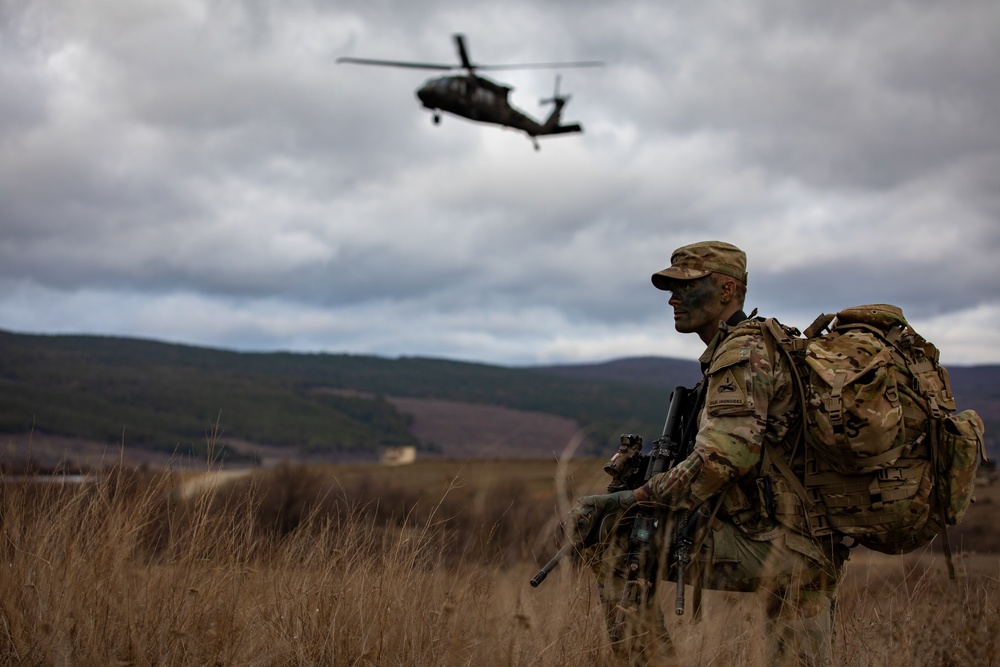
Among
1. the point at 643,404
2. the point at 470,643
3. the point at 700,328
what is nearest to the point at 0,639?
the point at 470,643

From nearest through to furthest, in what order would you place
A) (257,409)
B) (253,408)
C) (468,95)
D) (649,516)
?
(649,516) < (468,95) < (257,409) < (253,408)

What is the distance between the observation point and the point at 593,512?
4.00 meters

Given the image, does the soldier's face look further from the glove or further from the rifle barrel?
the rifle barrel

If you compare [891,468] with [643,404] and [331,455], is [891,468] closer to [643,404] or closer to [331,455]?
[331,455]

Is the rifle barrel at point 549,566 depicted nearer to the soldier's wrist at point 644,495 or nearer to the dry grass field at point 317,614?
the dry grass field at point 317,614

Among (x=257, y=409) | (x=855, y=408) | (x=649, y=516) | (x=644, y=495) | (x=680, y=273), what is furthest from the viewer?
(x=257, y=409)

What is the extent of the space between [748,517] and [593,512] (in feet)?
2.10

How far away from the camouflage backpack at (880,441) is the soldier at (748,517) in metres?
0.08

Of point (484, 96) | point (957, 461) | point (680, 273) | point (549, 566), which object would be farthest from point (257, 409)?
point (957, 461)

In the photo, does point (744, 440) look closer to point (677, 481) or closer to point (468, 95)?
point (677, 481)

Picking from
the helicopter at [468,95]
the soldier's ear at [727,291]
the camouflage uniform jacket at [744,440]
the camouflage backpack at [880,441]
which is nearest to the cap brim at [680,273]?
the soldier's ear at [727,291]

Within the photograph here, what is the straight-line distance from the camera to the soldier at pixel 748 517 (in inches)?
147

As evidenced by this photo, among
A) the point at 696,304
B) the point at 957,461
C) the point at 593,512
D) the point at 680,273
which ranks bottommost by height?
the point at 593,512

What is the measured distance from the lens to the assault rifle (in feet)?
12.6
